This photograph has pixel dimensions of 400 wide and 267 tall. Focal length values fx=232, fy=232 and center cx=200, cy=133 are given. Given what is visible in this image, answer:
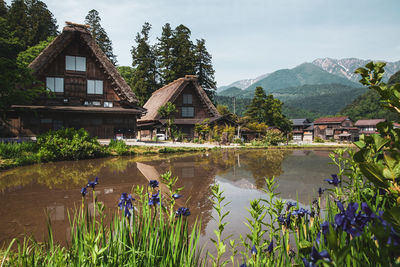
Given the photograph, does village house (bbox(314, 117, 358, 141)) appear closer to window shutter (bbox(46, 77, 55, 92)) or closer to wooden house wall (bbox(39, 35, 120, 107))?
wooden house wall (bbox(39, 35, 120, 107))

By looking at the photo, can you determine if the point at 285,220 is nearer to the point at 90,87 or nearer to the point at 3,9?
the point at 90,87

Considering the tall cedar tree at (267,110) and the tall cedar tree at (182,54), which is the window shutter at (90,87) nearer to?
the tall cedar tree at (182,54)

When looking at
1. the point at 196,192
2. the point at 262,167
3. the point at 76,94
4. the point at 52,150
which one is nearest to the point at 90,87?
the point at 76,94

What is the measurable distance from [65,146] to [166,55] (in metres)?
35.5

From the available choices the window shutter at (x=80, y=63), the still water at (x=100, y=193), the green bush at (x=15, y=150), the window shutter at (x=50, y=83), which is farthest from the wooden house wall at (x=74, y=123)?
the still water at (x=100, y=193)

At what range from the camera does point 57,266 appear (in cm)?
194

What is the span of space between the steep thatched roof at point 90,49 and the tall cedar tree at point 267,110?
2866 cm

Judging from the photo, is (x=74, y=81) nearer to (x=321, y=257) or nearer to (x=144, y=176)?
(x=144, y=176)

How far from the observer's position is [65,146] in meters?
12.8

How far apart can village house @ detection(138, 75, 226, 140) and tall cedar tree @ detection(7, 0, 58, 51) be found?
23.6 meters

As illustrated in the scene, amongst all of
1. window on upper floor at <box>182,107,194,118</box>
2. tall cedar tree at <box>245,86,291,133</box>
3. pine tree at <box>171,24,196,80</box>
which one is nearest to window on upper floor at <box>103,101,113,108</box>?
window on upper floor at <box>182,107,194,118</box>

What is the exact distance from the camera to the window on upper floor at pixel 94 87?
71.5 feet

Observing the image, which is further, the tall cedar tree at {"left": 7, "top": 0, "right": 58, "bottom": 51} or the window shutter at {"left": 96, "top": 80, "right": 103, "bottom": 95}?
the tall cedar tree at {"left": 7, "top": 0, "right": 58, "bottom": 51}

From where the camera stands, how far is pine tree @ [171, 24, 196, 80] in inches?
1649
